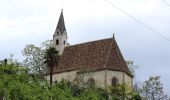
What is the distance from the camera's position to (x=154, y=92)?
249 feet

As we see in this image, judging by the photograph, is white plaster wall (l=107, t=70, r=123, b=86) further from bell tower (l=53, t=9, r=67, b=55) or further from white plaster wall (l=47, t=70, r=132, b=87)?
bell tower (l=53, t=9, r=67, b=55)

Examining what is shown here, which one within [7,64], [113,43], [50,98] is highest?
[113,43]

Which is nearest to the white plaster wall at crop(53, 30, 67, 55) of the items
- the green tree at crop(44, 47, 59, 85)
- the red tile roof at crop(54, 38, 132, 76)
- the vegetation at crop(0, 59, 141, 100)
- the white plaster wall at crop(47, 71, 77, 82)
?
the red tile roof at crop(54, 38, 132, 76)

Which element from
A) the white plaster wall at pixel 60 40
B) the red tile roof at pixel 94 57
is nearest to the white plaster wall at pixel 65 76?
the red tile roof at pixel 94 57

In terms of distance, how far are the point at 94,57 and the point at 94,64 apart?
1.83m

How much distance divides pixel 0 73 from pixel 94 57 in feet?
85.8

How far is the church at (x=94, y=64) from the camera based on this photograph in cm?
7906

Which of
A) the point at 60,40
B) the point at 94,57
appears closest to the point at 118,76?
the point at 94,57

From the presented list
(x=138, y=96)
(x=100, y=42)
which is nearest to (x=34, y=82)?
(x=138, y=96)

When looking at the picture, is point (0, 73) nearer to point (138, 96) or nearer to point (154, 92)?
point (138, 96)

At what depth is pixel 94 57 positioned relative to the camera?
82812 millimetres

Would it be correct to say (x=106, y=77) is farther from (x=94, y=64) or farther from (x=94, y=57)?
(x=94, y=57)

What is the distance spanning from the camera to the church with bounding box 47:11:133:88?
7906 centimetres

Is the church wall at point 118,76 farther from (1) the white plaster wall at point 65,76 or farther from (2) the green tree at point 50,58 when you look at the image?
(2) the green tree at point 50,58
